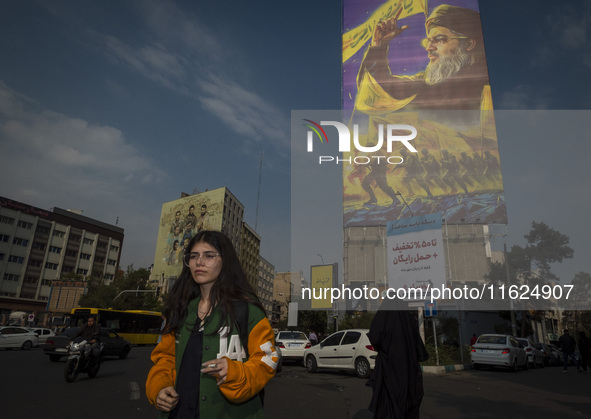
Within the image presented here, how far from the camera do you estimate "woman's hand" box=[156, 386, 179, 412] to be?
1641mm

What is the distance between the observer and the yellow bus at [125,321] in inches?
881

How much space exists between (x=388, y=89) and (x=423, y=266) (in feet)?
70.8

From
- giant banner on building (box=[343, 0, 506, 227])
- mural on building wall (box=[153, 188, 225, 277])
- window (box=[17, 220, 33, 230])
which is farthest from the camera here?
mural on building wall (box=[153, 188, 225, 277])

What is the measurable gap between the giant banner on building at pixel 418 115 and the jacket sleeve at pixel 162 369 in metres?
26.5

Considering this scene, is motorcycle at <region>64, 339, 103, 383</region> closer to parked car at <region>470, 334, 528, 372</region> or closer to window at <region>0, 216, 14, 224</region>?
parked car at <region>470, 334, 528, 372</region>

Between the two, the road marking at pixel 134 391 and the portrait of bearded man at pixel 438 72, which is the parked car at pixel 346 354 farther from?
the portrait of bearded man at pixel 438 72

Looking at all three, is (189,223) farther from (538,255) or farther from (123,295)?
(538,255)

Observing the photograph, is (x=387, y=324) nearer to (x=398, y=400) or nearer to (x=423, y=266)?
(x=398, y=400)

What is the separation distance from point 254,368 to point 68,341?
13982mm

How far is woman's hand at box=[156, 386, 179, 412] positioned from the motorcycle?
8.42 m

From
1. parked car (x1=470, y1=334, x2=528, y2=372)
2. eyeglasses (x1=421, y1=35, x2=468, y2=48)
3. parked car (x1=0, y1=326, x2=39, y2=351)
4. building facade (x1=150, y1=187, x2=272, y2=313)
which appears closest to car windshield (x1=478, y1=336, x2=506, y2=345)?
parked car (x1=470, y1=334, x2=528, y2=372)

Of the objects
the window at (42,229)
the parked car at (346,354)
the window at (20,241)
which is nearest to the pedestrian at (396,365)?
the parked car at (346,354)

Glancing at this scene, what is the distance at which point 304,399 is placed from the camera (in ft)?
23.8

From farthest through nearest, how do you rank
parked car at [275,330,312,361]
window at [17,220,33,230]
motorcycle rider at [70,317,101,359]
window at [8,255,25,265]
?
window at [17,220,33,230] → window at [8,255,25,265] → parked car at [275,330,312,361] → motorcycle rider at [70,317,101,359]
